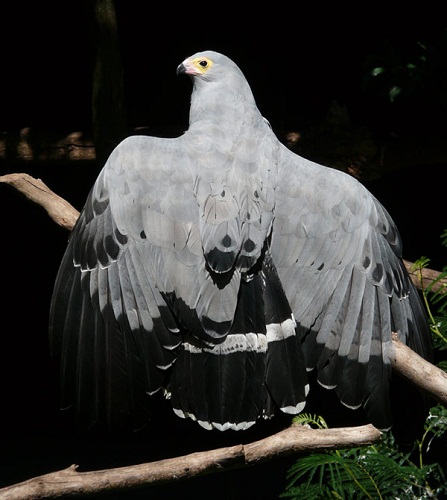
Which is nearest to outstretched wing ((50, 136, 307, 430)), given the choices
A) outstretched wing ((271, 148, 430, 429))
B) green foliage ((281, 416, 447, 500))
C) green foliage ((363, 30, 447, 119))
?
outstretched wing ((271, 148, 430, 429))

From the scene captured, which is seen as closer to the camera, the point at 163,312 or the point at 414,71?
the point at 163,312

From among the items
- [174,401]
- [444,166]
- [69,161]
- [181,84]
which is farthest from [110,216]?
[444,166]

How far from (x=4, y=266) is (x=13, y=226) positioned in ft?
0.77

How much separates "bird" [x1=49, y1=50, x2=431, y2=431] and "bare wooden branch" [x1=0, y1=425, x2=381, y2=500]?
11.0 inches

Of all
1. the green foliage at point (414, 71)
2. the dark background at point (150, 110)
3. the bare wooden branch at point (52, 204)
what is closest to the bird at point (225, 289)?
the bare wooden branch at point (52, 204)

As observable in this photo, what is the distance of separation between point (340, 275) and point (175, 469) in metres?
1.02

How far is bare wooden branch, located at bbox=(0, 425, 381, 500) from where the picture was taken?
2.55 meters

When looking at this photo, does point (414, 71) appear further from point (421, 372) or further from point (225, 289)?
point (421, 372)

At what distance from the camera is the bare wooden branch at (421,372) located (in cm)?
258

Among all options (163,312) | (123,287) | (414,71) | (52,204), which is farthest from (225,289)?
(414,71)

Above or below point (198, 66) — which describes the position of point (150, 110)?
below

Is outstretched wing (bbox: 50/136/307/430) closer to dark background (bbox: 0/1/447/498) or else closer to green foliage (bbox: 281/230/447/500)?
green foliage (bbox: 281/230/447/500)

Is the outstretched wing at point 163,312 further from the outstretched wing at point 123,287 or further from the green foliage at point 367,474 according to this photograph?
the green foliage at point 367,474

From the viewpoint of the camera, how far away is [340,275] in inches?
126
